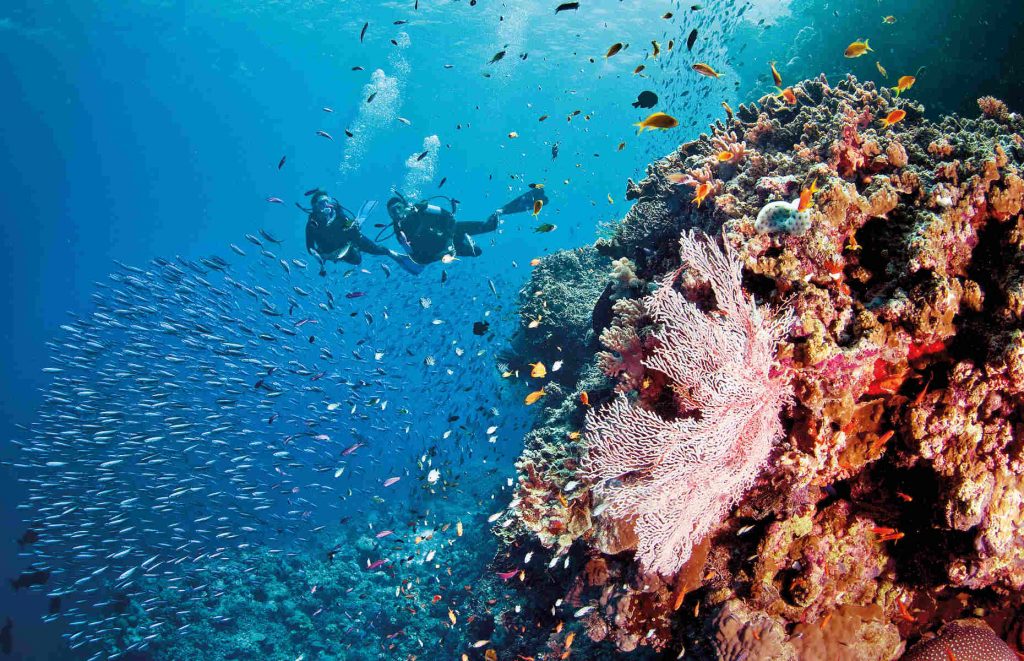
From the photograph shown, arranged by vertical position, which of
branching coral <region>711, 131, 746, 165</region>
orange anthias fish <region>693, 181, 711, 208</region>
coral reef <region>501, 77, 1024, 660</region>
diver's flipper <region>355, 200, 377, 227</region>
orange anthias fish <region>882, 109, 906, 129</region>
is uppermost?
diver's flipper <region>355, 200, 377, 227</region>

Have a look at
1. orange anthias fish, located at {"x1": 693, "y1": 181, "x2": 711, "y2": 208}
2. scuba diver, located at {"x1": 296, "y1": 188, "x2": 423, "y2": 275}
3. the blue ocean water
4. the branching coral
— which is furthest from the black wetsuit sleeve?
orange anthias fish, located at {"x1": 693, "y1": 181, "x2": 711, "y2": 208}

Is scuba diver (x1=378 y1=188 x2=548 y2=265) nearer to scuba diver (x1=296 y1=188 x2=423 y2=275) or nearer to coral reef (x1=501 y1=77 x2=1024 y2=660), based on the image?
scuba diver (x1=296 y1=188 x2=423 y2=275)

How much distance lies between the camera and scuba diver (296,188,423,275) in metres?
12.3

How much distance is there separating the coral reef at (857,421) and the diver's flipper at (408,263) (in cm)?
A: 1118

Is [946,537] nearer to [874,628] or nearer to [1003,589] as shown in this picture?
[1003,589]

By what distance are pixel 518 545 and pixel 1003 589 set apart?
5.09 m

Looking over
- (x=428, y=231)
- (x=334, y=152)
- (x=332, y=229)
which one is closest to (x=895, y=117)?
(x=428, y=231)

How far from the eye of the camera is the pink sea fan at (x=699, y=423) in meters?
2.77

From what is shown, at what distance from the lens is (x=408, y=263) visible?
14.4m

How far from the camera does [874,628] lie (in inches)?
126

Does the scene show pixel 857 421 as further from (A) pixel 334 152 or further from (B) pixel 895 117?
(A) pixel 334 152

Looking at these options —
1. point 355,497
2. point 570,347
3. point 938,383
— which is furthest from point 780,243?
point 355,497

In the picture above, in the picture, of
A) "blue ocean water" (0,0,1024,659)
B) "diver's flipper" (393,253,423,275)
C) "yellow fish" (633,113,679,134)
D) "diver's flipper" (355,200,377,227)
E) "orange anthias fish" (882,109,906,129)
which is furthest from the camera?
"diver's flipper" (393,253,423,275)

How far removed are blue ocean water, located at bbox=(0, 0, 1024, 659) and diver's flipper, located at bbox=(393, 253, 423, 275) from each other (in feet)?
6.64
